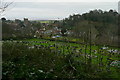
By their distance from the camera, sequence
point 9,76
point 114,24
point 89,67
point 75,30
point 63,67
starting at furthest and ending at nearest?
1. point 75,30
2. point 114,24
3. point 89,67
4. point 63,67
5. point 9,76

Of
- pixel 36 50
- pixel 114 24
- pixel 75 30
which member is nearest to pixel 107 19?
pixel 114 24

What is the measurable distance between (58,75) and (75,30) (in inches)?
865

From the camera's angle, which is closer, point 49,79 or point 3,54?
point 49,79

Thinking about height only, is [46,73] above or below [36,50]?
below

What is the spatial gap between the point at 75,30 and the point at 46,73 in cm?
2201

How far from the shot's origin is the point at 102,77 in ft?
11.5

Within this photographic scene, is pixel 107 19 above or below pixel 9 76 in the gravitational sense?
above

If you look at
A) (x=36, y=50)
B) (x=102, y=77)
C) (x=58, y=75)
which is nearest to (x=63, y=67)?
(x=58, y=75)

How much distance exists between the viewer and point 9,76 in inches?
124

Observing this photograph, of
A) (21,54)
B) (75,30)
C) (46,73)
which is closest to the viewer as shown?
(46,73)

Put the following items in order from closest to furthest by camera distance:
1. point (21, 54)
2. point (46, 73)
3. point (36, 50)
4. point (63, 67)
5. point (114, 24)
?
point (46, 73), point (63, 67), point (21, 54), point (36, 50), point (114, 24)

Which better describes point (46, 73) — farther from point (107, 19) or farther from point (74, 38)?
point (107, 19)

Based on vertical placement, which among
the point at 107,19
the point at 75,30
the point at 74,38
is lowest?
the point at 74,38

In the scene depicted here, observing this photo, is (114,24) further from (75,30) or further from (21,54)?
(21,54)
